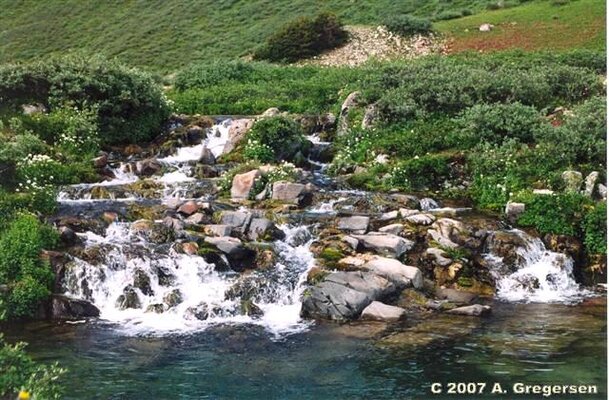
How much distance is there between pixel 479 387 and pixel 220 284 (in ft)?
20.8

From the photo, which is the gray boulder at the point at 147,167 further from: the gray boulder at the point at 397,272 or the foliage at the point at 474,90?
the gray boulder at the point at 397,272

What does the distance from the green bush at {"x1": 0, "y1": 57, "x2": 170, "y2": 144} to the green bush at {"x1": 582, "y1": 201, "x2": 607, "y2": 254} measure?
1599 centimetres

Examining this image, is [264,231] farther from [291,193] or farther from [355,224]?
[291,193]

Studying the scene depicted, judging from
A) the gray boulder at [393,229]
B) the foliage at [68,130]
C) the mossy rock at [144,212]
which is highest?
the foliage at [68,130]

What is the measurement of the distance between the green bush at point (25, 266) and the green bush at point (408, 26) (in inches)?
1491

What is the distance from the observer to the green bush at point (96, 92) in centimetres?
2561

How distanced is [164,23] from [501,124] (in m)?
46.4

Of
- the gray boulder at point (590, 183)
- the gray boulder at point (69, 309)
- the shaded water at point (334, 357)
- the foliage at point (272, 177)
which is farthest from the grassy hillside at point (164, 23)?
the shaded water at point (334, 357)

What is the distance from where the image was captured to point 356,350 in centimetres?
1162

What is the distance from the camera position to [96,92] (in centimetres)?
2641

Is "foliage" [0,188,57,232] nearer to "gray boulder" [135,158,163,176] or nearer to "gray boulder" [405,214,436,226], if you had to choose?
"gray boulder" [135,158,163,176]

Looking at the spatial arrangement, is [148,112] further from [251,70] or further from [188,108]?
[251,70]

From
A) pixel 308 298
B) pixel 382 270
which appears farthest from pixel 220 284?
pixel 382 270

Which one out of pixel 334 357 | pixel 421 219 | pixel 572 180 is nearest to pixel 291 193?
pixel 421 219
